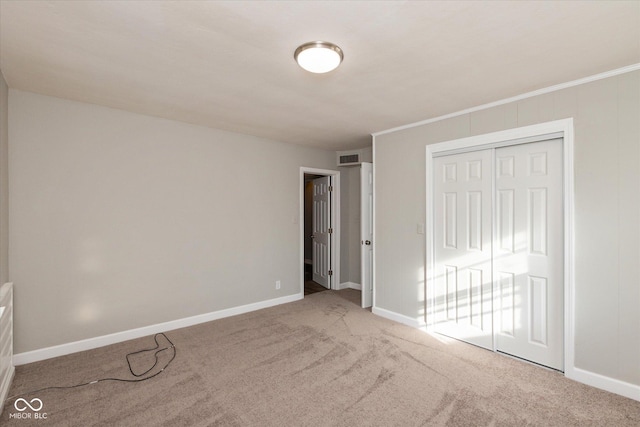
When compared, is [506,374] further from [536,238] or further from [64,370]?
[64,370]

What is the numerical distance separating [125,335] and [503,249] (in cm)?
404

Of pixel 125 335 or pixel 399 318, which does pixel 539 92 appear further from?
pixel 125 335

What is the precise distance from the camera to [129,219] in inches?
130

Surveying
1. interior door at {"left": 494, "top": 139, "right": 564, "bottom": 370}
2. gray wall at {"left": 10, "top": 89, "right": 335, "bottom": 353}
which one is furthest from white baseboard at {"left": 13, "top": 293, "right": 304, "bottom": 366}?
interior door at {"left": 494, "top": 139, "right": 564, "bottom": 370}

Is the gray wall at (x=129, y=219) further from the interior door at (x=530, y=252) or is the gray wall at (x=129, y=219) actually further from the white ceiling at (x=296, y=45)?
the interior door at (x=530, y=252)

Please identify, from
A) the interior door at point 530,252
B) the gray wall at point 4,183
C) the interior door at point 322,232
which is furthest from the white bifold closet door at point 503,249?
the gray wall at point 4,183

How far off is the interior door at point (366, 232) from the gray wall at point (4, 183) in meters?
3.72

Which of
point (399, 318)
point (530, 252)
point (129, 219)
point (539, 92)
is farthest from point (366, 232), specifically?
point (129, 219)

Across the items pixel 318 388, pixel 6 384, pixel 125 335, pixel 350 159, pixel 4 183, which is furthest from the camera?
pixel 350 159

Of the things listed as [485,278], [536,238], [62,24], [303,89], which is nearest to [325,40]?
[303,89]

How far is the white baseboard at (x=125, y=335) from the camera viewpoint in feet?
9.16

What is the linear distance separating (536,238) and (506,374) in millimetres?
1233

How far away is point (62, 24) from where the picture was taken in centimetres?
175

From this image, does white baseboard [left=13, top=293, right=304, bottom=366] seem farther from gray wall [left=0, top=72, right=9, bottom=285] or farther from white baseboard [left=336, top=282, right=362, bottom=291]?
white baseboard [left=336, top=282, right=362, bottom=291]
